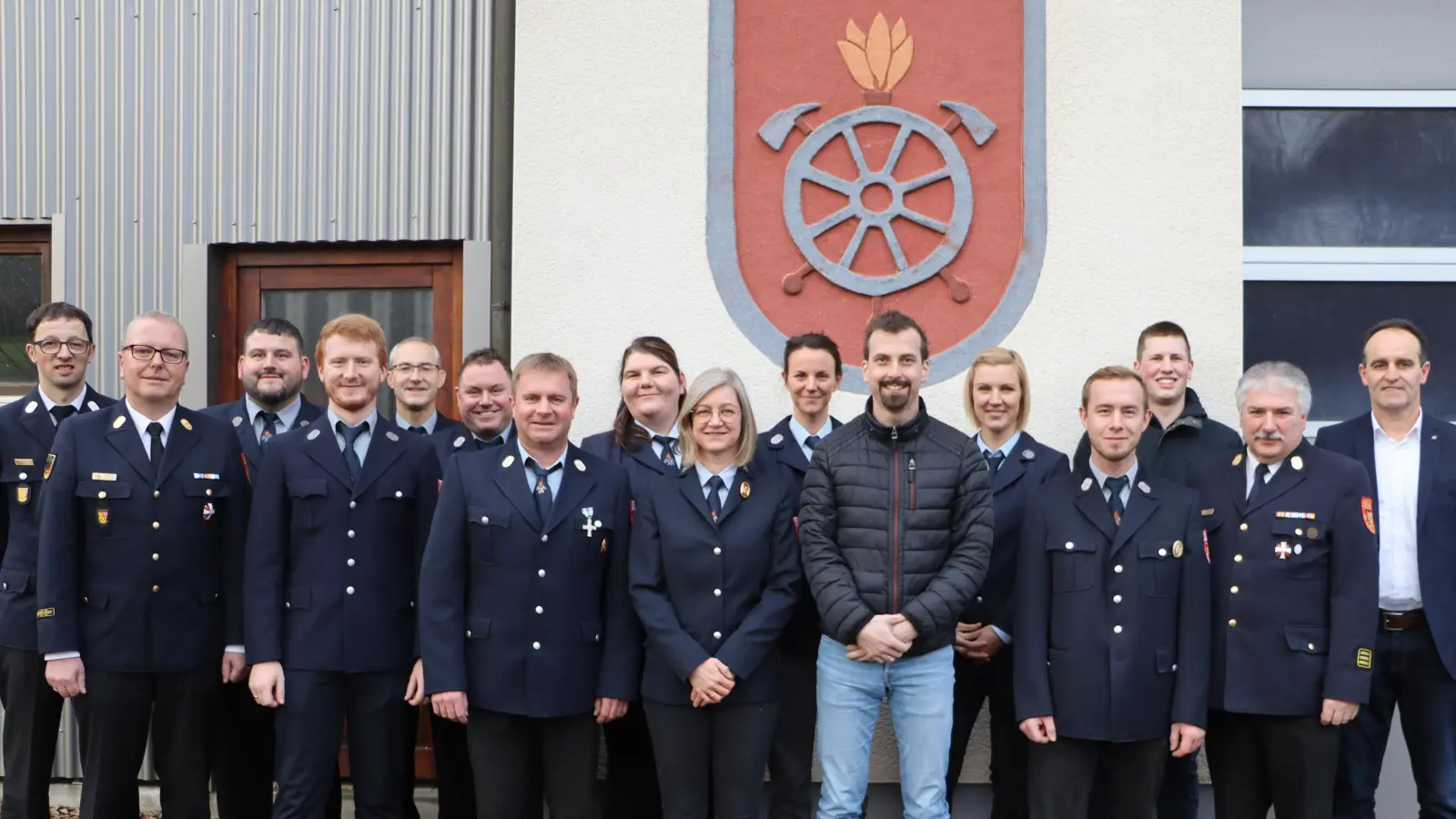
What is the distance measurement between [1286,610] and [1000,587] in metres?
0.85

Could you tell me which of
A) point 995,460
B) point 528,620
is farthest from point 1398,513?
point 528,620

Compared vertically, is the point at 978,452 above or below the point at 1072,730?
above

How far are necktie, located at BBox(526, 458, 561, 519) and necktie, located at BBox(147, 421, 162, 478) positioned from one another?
45.9 inches

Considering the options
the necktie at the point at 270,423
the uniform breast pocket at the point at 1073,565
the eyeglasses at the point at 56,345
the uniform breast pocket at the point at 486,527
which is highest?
the eyeglasses at the point at 56,345

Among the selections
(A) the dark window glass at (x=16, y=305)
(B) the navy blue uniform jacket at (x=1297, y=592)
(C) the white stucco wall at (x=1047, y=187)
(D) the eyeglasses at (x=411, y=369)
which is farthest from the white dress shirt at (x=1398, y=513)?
(A) the dark window glass at (x=16, y=305)

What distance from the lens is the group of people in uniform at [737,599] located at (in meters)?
3.81

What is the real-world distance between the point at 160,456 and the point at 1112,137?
356 cm

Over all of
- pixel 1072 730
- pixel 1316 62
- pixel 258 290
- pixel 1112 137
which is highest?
pixel 1316 62

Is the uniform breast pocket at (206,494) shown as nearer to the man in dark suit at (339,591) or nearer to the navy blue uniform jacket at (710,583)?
the man in dark suit at (339,591)

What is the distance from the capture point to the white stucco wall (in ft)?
16.5

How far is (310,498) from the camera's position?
4.04m

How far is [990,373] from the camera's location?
4.52 m

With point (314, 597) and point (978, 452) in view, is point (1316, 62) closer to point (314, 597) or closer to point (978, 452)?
point (978, 452)

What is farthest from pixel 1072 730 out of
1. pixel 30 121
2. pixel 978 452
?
pixel 30 121
